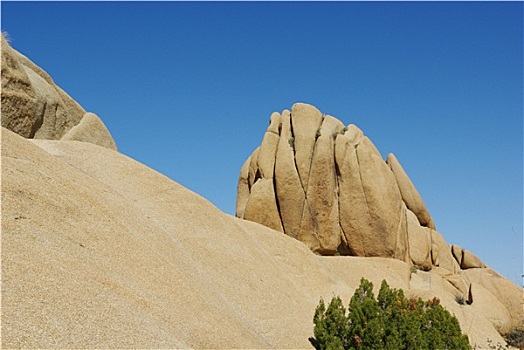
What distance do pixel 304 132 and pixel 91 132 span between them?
12287mm

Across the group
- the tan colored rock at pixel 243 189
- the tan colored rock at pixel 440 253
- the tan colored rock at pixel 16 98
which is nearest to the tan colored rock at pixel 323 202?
the tan colored rock at pixel 243 189

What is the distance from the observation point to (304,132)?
3272cm

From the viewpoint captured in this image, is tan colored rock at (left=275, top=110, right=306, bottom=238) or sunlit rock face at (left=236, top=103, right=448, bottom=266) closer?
sunlit rock face at (left=236, top=103, right=448, bottom=266)

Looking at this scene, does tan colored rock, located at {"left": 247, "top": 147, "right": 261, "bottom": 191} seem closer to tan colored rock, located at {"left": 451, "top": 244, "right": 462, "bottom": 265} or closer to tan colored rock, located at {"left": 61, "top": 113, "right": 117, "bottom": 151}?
tan colored rock, located at {"left": 61, "top": 113, "right": 117, "bottom": 151}

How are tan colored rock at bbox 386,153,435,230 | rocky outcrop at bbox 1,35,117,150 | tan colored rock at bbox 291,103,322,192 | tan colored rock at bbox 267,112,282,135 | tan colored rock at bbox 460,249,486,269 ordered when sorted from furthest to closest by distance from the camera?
tan colored rock at bbox 460,249,486,269 < tan colored rock at bbox 267,112,282,135 < tan colored rock at bbox 386,153,435,230 < tan colored rock at bbox 291,103,322,192 < rocky outcrop at bbox 1,35,117,150

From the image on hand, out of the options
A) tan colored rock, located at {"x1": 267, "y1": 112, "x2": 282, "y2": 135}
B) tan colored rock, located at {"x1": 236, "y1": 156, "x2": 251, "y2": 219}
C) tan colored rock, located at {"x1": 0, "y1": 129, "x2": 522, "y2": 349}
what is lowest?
tan colored rock, located at {"x1": 0, "y1": 129, "x2": 522, "y2": 349}

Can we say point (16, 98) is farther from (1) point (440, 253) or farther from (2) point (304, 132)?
(1) point (440, 253)

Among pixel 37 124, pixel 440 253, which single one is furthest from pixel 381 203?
pixel 37 124

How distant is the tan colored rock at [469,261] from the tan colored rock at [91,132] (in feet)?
84.6

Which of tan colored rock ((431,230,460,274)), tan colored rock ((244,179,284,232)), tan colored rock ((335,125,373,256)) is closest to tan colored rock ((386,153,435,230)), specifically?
tan colored rock ((431,230,460,274))

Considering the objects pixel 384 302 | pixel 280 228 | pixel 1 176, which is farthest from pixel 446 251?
pixel 1 176

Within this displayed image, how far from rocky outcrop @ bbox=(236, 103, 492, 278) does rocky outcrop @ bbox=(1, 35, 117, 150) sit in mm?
9804

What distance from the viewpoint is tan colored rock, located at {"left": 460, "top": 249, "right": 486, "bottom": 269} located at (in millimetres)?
39062

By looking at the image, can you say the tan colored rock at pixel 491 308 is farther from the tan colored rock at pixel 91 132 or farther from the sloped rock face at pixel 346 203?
the tan colored rock at pixel 91 132
